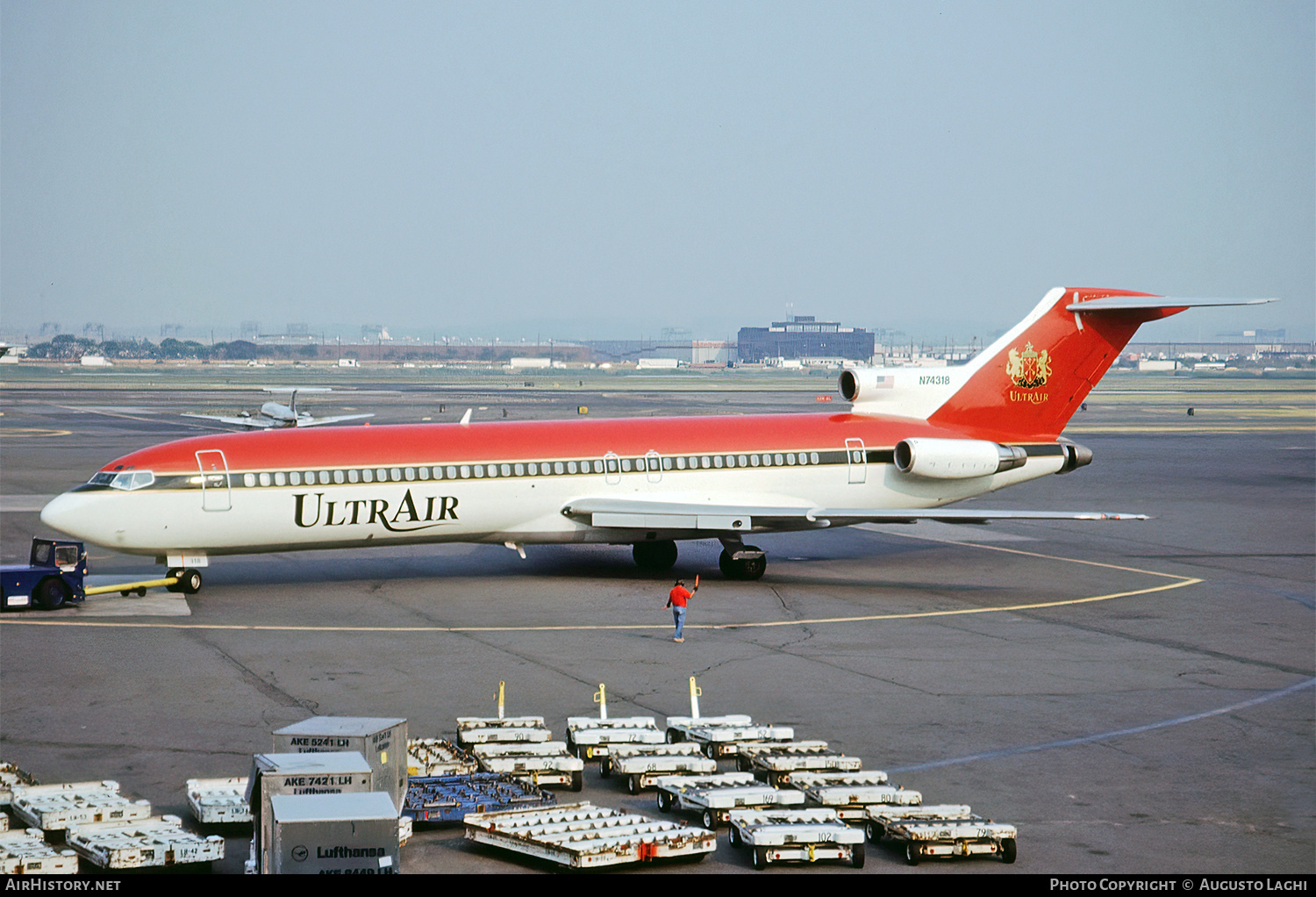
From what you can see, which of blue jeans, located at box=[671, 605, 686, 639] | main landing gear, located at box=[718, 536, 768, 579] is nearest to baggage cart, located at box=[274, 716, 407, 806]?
blue jeans, located at box=[671, 605, 686, 639]

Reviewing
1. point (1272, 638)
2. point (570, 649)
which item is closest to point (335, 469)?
point (570, 649)

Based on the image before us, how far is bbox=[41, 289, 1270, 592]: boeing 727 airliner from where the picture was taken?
3019 centimetres

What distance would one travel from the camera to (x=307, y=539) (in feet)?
102

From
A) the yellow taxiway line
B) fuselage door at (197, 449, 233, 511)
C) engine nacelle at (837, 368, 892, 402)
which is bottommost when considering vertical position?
the yellow taxiway line

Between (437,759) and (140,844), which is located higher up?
(140,844)

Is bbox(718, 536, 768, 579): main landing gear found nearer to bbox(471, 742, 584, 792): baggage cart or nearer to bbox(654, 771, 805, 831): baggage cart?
bbox(471, 742, 584, 792): baggage cart

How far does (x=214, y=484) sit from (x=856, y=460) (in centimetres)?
1563

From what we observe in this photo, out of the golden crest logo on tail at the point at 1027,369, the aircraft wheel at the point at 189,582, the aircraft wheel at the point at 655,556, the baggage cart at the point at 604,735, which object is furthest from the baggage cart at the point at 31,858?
the golden crest logo on tail at the point at 1027,369

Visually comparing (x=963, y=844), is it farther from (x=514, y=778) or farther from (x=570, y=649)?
(x=570, y=649)

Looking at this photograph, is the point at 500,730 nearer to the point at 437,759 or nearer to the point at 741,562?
the point at 437,759

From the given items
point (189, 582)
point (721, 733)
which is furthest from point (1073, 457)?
point (189, 582)

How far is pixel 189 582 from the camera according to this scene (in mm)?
30781

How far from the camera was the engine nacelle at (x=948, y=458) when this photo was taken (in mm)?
35031

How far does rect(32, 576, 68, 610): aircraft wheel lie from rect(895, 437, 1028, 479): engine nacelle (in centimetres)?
1985
